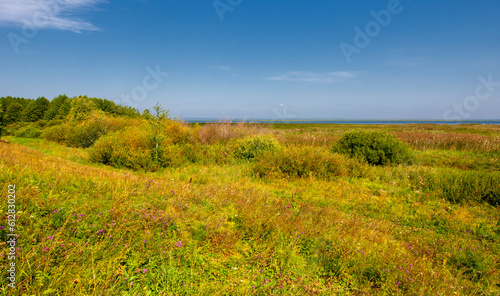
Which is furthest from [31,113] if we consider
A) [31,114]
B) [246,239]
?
[246,239]

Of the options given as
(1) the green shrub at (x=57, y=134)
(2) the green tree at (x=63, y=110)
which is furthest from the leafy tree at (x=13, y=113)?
(1) the green shrub at (x=57, y=134)

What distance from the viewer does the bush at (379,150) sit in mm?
11891

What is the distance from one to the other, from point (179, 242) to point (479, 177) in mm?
10794

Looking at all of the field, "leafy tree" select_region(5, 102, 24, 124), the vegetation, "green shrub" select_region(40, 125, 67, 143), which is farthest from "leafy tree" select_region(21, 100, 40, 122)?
the field

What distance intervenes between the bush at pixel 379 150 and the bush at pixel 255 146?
417 cm

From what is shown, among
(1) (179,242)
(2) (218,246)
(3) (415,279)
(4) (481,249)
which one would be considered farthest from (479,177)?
(1) (179,242)

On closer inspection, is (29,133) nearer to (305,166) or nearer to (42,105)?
(42,105)

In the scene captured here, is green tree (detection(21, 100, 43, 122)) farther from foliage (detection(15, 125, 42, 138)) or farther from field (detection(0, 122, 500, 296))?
field (detection(0, 122, 500, 296))

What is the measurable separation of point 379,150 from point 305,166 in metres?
5.00

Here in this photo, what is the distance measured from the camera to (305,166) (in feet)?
31.6

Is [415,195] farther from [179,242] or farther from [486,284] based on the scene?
[179,242]

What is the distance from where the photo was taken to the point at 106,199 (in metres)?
3.86

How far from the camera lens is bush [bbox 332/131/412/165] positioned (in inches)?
468

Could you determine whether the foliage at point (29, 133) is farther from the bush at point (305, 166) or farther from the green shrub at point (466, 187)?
the green shrub at point (466, 187)
